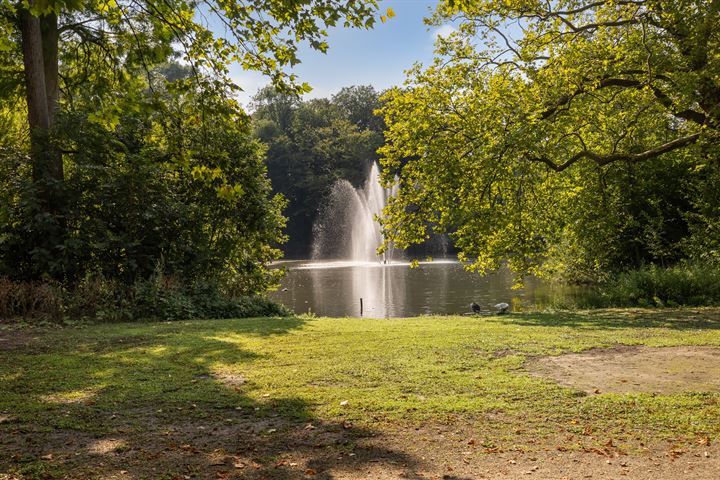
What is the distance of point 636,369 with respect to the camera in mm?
6762

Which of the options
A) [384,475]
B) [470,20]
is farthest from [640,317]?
[384,475]

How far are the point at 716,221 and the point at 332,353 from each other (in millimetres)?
15084

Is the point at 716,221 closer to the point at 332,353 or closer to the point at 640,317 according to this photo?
the point at 640,317

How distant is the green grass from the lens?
197 inches

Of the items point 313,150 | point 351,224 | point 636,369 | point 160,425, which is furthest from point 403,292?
point 313,150

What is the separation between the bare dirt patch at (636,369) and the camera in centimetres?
600

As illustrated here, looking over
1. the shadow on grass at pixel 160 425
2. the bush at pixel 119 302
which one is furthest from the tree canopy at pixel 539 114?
the shadow on grass at pixel 160 425

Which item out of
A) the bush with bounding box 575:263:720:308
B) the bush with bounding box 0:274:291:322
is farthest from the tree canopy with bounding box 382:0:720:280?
the bush with bounding box 0:274:291:322

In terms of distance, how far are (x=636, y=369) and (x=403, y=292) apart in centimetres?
1852

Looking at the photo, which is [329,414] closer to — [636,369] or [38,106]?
[636,369]

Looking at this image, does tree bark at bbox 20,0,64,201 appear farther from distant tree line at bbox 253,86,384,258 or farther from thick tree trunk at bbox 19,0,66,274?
distant tree line at bbox 253,86,384,258

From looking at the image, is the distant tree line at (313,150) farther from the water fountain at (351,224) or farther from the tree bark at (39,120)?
the tree bark at (39,120)

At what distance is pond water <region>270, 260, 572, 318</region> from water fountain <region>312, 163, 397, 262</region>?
11.0 meters

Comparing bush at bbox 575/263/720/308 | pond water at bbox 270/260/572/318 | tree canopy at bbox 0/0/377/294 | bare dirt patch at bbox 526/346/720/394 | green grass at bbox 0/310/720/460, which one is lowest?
pond water at bbox 270/260/572/318
